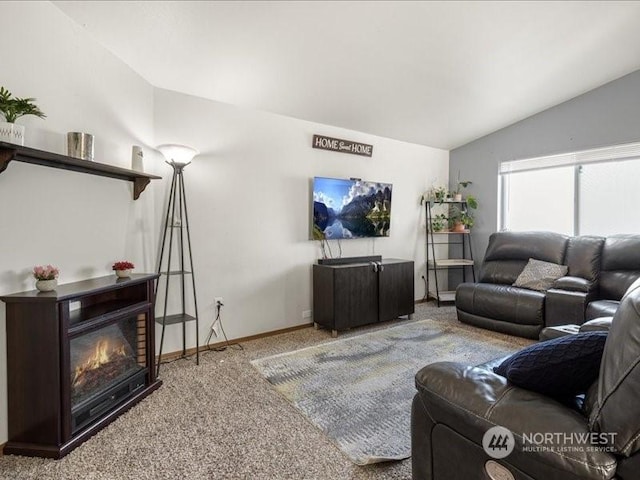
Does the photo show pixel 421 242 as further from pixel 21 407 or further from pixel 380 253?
pixel 21 407

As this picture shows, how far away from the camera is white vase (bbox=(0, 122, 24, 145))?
1.67 m

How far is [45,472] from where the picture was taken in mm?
1650

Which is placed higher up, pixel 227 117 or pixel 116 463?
pixel 227 117

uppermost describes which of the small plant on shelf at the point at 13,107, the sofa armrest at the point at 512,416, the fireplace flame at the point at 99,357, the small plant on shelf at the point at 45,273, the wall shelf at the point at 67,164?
the small plant on shelf at the point at 13,107

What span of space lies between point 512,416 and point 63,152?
8.68ft

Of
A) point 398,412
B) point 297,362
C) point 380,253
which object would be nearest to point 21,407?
point 297,362

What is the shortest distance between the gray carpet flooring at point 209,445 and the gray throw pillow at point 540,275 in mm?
2906

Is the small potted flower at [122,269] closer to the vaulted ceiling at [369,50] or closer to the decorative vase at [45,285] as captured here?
the decorative vase at [45,285]

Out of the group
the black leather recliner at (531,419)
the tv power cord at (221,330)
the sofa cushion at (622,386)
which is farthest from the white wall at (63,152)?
the sofa cushion at (622,386)


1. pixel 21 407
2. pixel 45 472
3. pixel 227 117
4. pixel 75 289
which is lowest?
pixel 45 472

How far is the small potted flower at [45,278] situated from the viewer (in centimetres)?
187

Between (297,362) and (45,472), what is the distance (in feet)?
5.63

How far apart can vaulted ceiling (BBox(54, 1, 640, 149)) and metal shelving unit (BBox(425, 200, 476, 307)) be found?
1.63m

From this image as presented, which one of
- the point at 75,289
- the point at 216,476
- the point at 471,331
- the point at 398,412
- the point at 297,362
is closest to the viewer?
the point at 216,476
